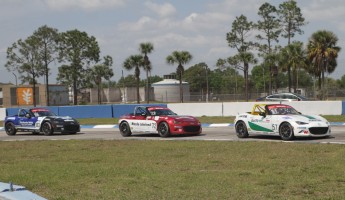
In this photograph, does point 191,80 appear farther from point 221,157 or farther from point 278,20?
point 221,157

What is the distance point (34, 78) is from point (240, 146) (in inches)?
2050

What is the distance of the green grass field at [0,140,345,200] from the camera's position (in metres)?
7.88

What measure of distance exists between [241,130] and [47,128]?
9.37 m

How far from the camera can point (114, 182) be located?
9023 mm

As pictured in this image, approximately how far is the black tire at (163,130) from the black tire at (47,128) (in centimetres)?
575

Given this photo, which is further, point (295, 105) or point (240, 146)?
point (295, 105)

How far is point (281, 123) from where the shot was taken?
16797mm

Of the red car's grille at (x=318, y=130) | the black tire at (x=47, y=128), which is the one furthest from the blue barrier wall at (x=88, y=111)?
the red car's grille at (x=318, y=130)

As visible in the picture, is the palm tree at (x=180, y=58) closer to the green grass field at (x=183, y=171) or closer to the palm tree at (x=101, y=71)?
the palm tree at (x=101, y=71)

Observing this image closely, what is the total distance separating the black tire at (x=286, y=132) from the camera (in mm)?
16406

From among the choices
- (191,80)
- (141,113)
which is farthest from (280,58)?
(191,80)

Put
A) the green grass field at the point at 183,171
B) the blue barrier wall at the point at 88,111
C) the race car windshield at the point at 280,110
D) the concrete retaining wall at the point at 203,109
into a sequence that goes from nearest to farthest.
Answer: the green grass field at the point at 183,171, the race car windshield at the point at 280,110, the concrete retaining wall at the point at 203,109, the blue barrier wall at the point at 88,111

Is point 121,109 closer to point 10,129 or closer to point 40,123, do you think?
point 10,129

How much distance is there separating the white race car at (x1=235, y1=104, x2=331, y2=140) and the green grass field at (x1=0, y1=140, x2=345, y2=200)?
60.2 inches
